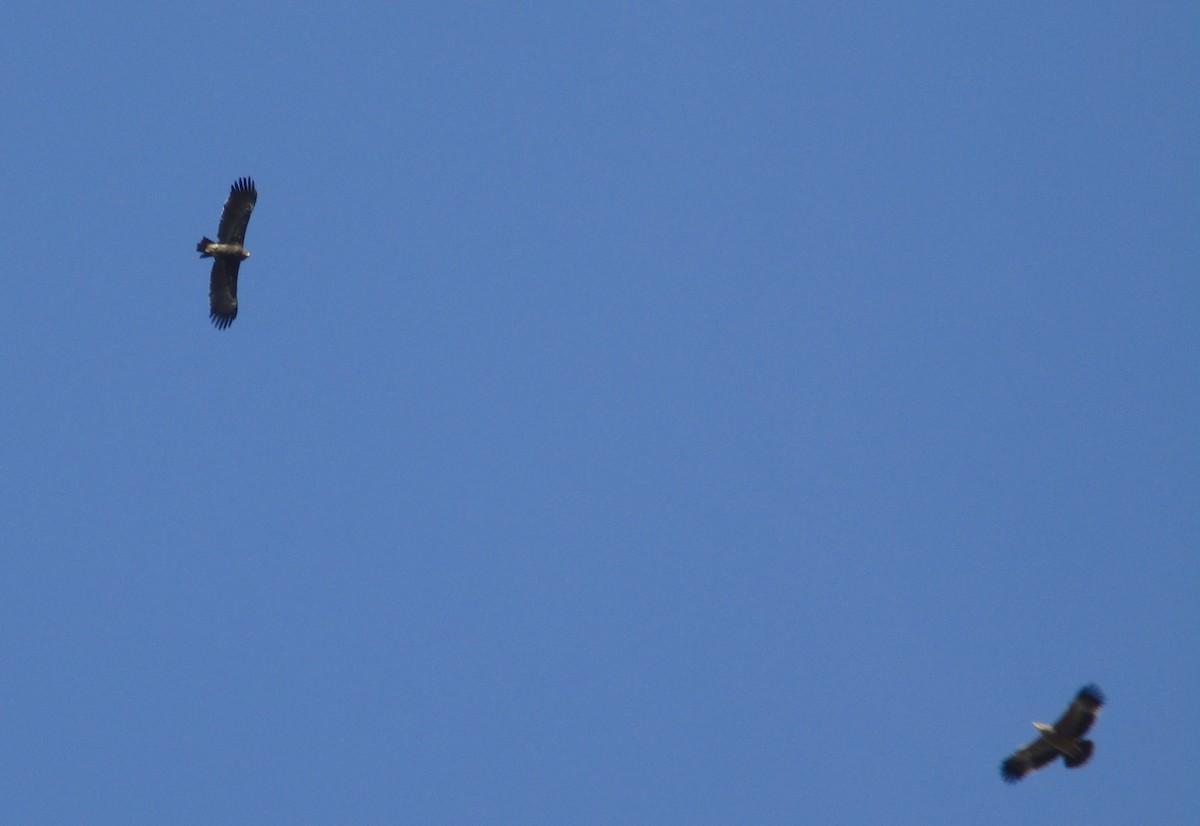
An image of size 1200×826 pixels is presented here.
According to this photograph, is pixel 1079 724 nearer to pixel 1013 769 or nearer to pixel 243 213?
pixel 1013 769

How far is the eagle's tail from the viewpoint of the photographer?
107 ft

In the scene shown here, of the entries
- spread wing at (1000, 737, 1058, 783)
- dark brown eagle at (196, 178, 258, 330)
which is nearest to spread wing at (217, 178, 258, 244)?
dark brown eagle at (196, 178, 258, 330)

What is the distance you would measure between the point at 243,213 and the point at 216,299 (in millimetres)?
1932

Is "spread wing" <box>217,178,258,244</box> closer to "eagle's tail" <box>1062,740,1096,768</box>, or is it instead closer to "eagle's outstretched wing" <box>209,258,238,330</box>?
"eagle's outstretched wing" <box>209,258,238,330</box>

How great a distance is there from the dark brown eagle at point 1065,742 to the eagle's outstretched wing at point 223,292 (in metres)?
16.9

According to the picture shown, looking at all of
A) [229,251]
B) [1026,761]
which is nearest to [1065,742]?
[1026,761]

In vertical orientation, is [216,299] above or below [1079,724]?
above

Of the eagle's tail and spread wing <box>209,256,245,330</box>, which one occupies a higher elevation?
spread wing <box>209,256,245,330</box>

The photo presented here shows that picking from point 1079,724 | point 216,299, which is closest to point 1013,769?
point 1079,724

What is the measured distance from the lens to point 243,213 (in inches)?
1435

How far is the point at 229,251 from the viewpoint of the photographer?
3662 cm

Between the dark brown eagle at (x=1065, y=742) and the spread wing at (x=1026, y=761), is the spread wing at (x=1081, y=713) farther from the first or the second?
the spread wing at (x=1026, y=761)

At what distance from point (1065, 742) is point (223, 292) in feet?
58.4

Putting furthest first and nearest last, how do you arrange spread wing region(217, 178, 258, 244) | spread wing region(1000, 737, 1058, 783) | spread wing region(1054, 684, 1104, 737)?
spread wing region(217, 178, 258, 244) < spread wing region(1000, 737, 1058, 783) < spread wing region(1054, 684, 1104, 737)
